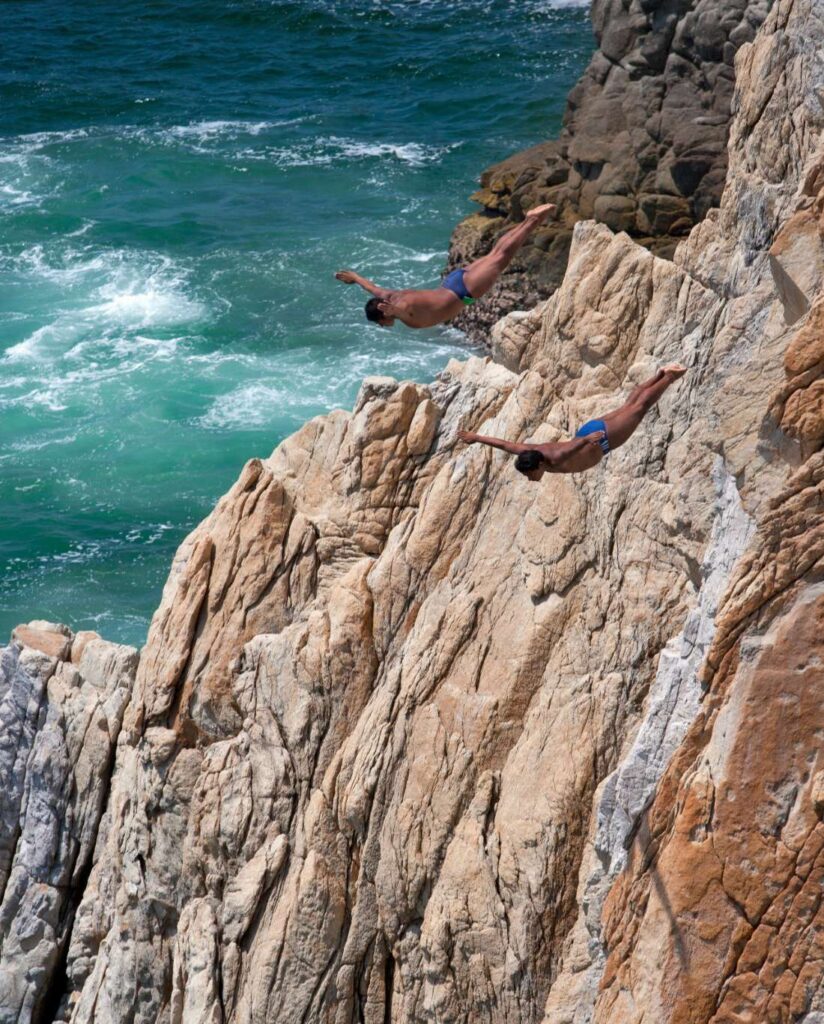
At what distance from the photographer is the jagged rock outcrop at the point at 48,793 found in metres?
25.6

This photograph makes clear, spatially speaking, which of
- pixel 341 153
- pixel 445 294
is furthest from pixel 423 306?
→ pixel 341 153

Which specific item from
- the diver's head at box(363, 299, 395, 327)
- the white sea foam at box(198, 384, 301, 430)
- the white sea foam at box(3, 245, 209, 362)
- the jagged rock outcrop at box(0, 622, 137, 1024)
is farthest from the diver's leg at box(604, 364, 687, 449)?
the white sea foam at box(3, 245, 209, 362)

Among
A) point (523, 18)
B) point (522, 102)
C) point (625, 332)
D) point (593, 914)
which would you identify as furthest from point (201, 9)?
point (593, 914)

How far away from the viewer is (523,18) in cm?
8675

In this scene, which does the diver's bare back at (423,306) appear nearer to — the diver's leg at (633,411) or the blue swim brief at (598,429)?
the blue swim brief at (598,429)

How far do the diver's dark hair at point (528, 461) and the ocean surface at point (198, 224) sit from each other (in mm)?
25750

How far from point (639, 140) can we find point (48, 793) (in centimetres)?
3675

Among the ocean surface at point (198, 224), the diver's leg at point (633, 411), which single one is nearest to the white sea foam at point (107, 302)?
the ocean surface at point (198, 224)

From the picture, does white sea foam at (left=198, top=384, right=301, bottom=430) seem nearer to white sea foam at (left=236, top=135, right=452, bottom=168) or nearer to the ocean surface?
the ocean surface

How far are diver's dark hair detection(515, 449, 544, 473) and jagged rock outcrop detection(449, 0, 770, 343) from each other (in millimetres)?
35343

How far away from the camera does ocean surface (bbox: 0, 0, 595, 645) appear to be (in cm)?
4988

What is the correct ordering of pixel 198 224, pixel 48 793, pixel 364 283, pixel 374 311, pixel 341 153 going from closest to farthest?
pixel 374 311, pixel 364 283, pixel 48 793, pixel 198 224, pixel 341 153

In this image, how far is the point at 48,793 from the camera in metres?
26.0

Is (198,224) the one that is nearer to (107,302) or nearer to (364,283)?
(107,302)
